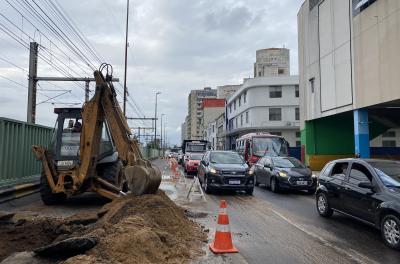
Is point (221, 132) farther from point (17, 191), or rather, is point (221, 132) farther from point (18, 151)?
point (17, 191)

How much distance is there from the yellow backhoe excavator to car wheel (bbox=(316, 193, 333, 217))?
4.29 m

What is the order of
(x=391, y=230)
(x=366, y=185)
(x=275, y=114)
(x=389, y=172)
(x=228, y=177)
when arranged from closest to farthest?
(x=391, y=230)
(x=366, y=185)
(x=389, y=172)
(x=228, y=177)
(x=275, y=114)

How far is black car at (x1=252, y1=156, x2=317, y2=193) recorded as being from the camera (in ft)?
54.1

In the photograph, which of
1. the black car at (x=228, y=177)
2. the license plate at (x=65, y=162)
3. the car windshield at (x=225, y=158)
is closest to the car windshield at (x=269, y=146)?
the car windshield at (x=225, y=158)

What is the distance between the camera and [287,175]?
1656 centimetres

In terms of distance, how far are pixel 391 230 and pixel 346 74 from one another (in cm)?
1815

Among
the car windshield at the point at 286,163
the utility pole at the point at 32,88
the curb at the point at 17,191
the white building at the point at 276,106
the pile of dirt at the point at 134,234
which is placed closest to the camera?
the pile of dirt at the point at 134,234

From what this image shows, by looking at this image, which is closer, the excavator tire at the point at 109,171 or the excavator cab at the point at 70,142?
the excavator cab at the point at 70,142

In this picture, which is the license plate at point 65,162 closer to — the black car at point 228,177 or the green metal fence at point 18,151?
the green metal fence at point 18,151

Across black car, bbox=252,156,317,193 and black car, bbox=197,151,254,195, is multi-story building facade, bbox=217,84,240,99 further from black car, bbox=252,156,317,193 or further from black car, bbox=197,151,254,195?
black car, bbox=197,151,254,195

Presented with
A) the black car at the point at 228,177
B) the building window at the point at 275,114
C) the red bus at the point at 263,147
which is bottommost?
the black car at the point at 228,177

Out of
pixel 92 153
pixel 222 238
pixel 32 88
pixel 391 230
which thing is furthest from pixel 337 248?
pixel 32 88

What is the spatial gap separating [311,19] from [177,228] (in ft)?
83.6

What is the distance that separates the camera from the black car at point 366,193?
7.70 m
